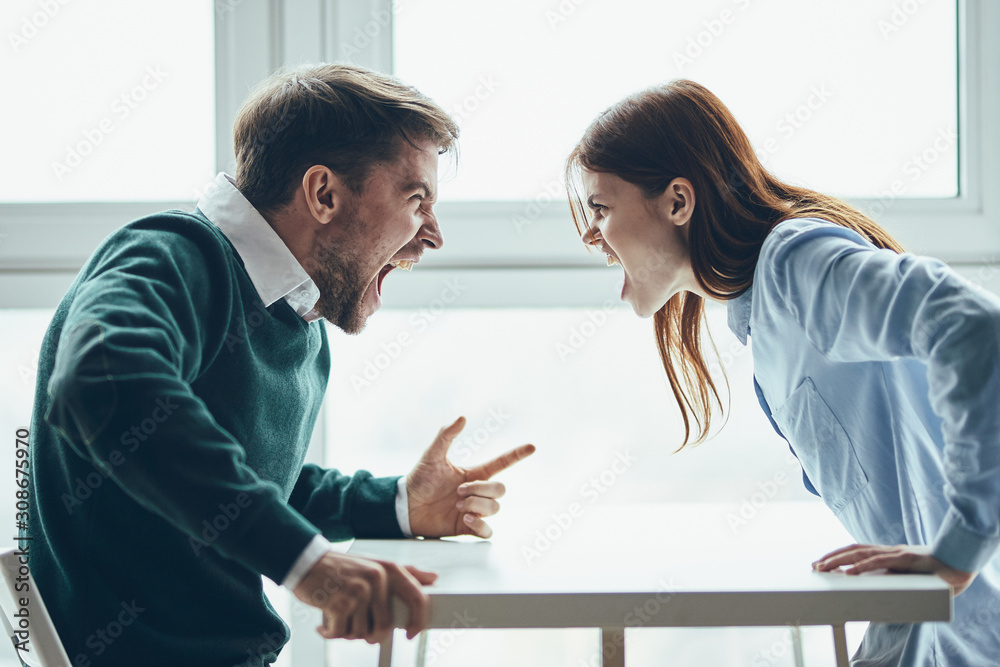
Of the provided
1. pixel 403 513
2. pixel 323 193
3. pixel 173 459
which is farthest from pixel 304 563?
pixel 323 193

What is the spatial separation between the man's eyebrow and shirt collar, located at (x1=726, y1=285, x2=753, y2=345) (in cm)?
46

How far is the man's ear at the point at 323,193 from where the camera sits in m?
0.98

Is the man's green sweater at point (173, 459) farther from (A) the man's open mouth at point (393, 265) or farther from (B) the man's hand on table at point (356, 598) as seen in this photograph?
(A) the man's open mouth at point (393, 265)

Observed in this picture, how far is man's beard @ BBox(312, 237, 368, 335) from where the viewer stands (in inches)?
40.1

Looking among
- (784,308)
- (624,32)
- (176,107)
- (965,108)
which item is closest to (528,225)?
(624,32)

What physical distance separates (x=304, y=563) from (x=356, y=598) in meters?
0.05

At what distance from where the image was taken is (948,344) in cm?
71

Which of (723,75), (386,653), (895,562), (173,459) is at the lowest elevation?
(386,653)

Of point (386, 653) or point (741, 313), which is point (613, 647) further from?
point (741, 313)

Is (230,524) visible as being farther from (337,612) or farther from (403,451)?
(403,451)

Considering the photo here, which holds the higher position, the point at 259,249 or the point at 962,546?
the point at 259,249

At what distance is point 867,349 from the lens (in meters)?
0.80

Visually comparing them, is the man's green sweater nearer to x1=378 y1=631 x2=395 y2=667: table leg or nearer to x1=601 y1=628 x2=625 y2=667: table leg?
x1=378 y1=631 x2=395 y2=667: table leg

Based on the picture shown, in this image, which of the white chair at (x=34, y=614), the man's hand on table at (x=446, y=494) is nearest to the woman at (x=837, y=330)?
the man's hand on table at (x=446, y=494)
